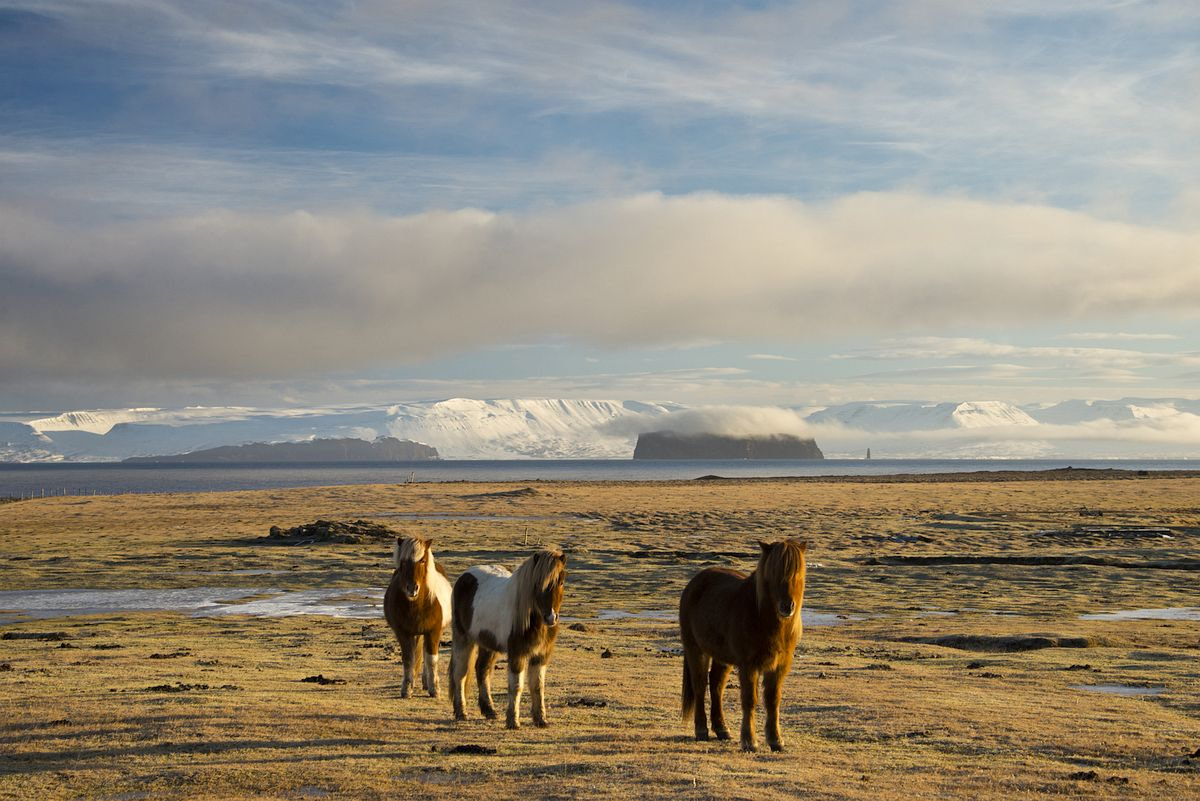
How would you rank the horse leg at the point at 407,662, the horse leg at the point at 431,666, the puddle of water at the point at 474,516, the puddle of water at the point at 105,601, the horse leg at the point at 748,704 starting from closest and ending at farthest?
the horse leg at the point at 748,704, the horse leg at the point at 407,662, the horse leg at the point at 431,666, the puddle of water at the point at 105,601, the puddle of water at the point at 474,516

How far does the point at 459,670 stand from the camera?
1423 cm

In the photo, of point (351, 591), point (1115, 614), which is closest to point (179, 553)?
point (351, 591)

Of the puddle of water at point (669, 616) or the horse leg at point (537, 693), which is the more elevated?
the horse leg at point (537, 693)

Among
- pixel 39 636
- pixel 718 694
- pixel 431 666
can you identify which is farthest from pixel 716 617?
pixel 39 636

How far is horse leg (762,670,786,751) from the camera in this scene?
41.0ft

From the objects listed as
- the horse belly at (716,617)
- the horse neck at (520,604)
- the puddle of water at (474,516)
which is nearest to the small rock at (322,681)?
the horse neck at (520,604)

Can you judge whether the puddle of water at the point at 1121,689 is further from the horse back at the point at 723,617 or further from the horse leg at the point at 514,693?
the horse leg at the point at 514,693

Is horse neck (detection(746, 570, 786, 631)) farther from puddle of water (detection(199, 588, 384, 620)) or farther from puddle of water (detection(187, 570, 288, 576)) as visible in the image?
puddle of water (detection(187, 570, 288, 576))

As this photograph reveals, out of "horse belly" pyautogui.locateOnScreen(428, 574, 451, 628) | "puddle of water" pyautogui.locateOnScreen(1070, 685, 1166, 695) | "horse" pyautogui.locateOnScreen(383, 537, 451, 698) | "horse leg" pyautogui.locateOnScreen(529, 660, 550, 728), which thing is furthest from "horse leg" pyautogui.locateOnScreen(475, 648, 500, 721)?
"puddle of water" pyautogui.locateOnScreen(1070, 685, 1166, 695)

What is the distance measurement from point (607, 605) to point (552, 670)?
12.0 m

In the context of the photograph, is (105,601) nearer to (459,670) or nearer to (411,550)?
(411,550)

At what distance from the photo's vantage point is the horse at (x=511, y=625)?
42.4 ft

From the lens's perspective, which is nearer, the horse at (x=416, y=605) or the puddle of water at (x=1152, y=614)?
the horse at (x=416, y=605)

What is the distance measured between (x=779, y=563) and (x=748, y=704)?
187 cm
